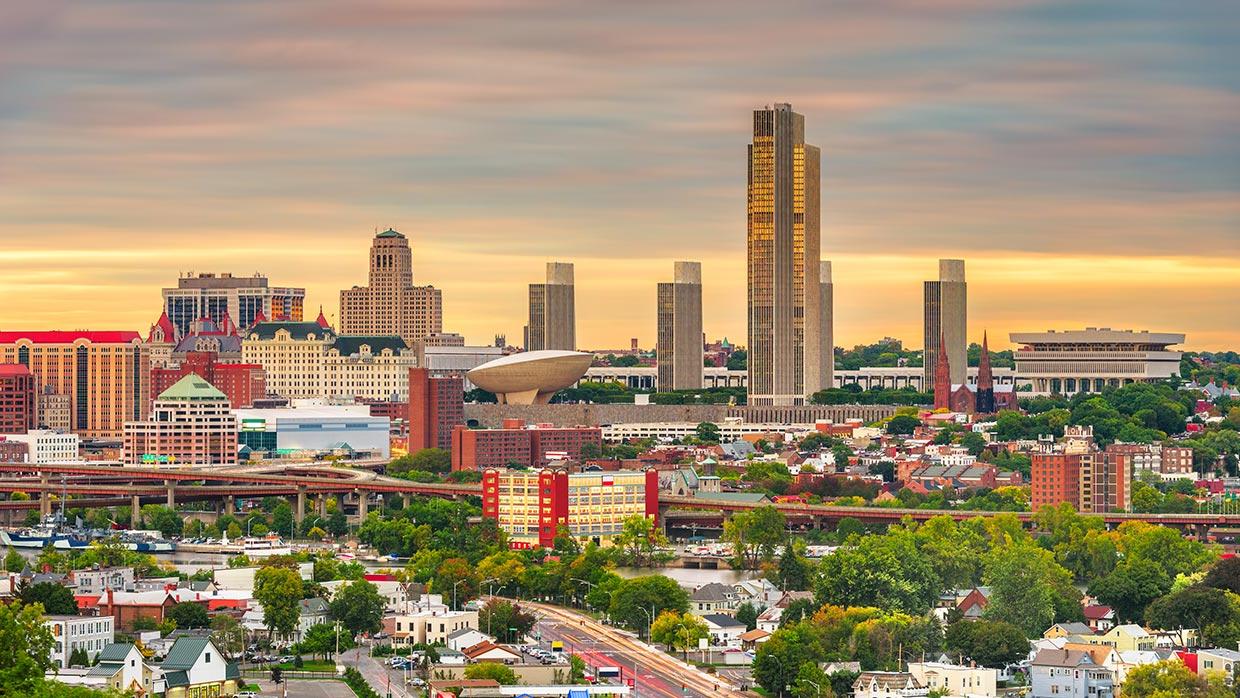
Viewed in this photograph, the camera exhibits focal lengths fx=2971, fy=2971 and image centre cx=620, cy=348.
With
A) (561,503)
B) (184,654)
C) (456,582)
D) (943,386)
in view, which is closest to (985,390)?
(943,386)

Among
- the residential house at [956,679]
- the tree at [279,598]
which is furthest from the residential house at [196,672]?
the residential house at [956,679]

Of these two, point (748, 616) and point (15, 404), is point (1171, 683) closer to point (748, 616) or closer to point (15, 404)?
point (748, 616)

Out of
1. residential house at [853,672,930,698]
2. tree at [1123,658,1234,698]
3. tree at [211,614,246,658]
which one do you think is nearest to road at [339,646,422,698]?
tree at [211,614,246,658]

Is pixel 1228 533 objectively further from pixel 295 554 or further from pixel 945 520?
pixel 295 554

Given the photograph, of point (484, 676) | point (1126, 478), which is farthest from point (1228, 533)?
point (484, 676)

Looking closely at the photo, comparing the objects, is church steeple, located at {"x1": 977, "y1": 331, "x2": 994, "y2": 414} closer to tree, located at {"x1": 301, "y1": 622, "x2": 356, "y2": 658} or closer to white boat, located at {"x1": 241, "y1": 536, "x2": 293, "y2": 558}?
white boat, located at {"x1": 241, "y1": 536, "x2": 293, "y2": 558}
